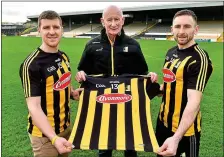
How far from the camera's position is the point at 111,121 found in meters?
2.42

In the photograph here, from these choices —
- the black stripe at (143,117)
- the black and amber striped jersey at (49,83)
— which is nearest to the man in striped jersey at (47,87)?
the black and amber striped jersey at (49,83)

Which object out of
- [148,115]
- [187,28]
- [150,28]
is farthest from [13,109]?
[150,28]

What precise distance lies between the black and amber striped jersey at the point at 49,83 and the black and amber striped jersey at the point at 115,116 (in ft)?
0.63

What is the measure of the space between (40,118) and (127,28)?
1644 inches

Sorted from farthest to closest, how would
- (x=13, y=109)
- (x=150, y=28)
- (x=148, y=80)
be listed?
1. (x=150, y=28)
2. (x=13, y=109)
3. (x=148, y=80)

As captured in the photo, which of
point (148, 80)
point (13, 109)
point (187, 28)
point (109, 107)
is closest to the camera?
point (187, 28)

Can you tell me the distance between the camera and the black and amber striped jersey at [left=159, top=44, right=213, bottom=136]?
2248mm

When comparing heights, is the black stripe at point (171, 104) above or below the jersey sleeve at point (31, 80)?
below

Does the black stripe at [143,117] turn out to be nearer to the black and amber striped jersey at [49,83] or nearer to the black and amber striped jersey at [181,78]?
the black and amber striped jersey at [181,78]

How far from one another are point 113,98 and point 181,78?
65 cm

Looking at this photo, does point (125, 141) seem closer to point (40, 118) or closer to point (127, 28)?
point (40, 118)

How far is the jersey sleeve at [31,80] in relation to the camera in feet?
7.33

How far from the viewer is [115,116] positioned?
246 cm

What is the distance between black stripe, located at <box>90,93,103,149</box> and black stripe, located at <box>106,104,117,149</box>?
→ 0.32 feet
